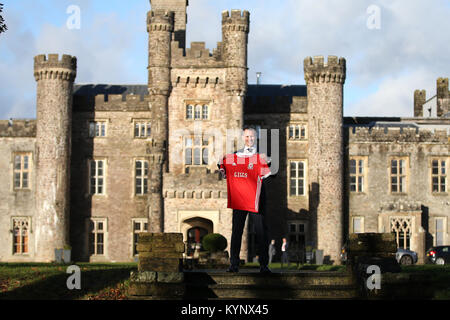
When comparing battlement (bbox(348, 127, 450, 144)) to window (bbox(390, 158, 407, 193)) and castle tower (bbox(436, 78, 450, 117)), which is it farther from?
castle tower (bbox(436, 78, 450, 117))

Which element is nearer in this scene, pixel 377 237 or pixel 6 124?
pixel 377 237

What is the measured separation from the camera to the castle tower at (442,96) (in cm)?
5062

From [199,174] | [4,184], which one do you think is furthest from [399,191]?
[4,184]

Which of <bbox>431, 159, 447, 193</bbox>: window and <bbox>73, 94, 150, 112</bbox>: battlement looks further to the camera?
<bbox>431, 159, 447, 193</bbox>: window

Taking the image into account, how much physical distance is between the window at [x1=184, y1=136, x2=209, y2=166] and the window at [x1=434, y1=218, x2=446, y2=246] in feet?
40.2

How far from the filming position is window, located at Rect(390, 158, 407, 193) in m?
39.1

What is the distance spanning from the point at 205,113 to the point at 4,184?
35.4 feet

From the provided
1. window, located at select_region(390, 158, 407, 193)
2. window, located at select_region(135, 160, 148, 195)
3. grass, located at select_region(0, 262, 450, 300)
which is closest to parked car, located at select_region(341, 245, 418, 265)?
window, located at select_region(390, 158, 407, 193)

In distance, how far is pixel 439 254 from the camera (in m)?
35.6

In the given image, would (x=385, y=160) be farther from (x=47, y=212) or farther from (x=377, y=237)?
(x=377, y=237)

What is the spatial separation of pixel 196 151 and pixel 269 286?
24.3m

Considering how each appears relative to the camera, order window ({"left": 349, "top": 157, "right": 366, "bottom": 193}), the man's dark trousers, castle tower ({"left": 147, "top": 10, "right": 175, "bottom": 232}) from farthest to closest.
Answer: window ({"left": 349, "top": 157, "right": 366, "bottom": 193})
castle tower ({"left": 147, "top": 10, "right": 175, "bottom": 232})
the man's dark trousers

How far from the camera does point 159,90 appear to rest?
36438mm
